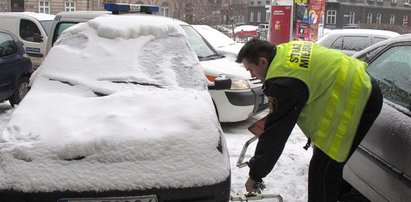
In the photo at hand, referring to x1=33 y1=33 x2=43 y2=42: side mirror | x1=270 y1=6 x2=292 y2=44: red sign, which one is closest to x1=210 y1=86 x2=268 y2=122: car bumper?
x1=33 y1=33 x2=43 y2=42: side mirror

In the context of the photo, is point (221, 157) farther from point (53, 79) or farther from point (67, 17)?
point (67, 17)

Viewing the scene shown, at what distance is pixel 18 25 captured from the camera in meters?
13.0

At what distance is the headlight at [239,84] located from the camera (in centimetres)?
681

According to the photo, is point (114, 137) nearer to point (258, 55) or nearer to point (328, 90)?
point (258, 55)

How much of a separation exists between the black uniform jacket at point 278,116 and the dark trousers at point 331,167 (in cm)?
46

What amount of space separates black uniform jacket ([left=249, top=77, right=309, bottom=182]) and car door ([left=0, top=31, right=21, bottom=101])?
638 centimetres

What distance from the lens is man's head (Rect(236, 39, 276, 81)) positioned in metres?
2.93

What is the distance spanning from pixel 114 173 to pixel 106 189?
10 centimetres

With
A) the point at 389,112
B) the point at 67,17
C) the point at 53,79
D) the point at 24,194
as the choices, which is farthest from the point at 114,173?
the point at 67,17

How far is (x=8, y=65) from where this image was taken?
8336 mm

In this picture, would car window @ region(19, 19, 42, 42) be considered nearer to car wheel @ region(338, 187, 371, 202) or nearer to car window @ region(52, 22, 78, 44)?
car window @ region(52, 22, 78, 44)

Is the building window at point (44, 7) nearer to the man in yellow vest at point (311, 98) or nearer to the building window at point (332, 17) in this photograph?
the building window at point (332, 17)

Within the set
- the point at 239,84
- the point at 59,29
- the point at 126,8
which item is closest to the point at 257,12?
the point at 59,29

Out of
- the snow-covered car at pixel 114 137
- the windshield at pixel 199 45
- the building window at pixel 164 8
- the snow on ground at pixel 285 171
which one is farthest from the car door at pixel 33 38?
the building window at pixel 164 8
